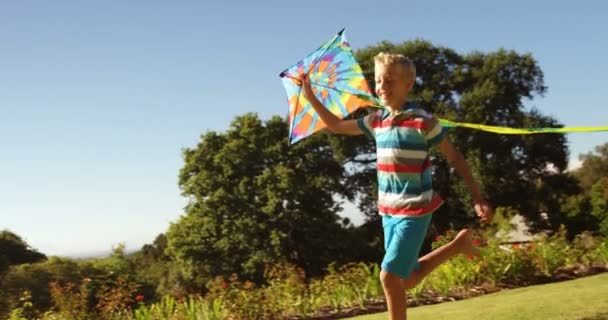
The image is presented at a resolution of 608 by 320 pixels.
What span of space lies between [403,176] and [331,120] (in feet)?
2.84

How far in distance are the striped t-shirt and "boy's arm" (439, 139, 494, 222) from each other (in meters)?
0.12

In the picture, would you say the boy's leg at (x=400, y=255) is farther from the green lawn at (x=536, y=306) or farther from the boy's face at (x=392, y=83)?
the green lawn at (x=536, y=306)

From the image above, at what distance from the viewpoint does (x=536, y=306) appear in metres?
6.30

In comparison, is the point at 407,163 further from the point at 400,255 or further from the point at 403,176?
the point at 400,255

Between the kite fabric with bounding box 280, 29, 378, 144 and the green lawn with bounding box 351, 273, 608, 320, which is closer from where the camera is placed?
the kite fabric with bounding box 280, 29, 378, 144

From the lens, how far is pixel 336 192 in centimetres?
3391

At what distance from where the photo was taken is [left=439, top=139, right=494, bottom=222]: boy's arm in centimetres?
404

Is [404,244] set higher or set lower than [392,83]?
lower

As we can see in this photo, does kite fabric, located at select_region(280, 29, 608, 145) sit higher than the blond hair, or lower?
higher

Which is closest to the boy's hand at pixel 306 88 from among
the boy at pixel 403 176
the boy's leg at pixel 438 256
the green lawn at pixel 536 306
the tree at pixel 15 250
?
the boy at pixel 403 176

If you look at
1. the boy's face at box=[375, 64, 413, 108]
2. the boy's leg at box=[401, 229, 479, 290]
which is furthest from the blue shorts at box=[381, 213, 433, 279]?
the boy's face at box=[375, 64, 413, 108]

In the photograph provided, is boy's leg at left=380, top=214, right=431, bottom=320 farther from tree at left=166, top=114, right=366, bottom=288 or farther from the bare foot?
tree at left=166, top=114, right=366, bottom=288

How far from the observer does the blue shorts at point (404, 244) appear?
13.1ft

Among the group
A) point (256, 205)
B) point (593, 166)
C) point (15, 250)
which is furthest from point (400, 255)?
point (593, 166)
